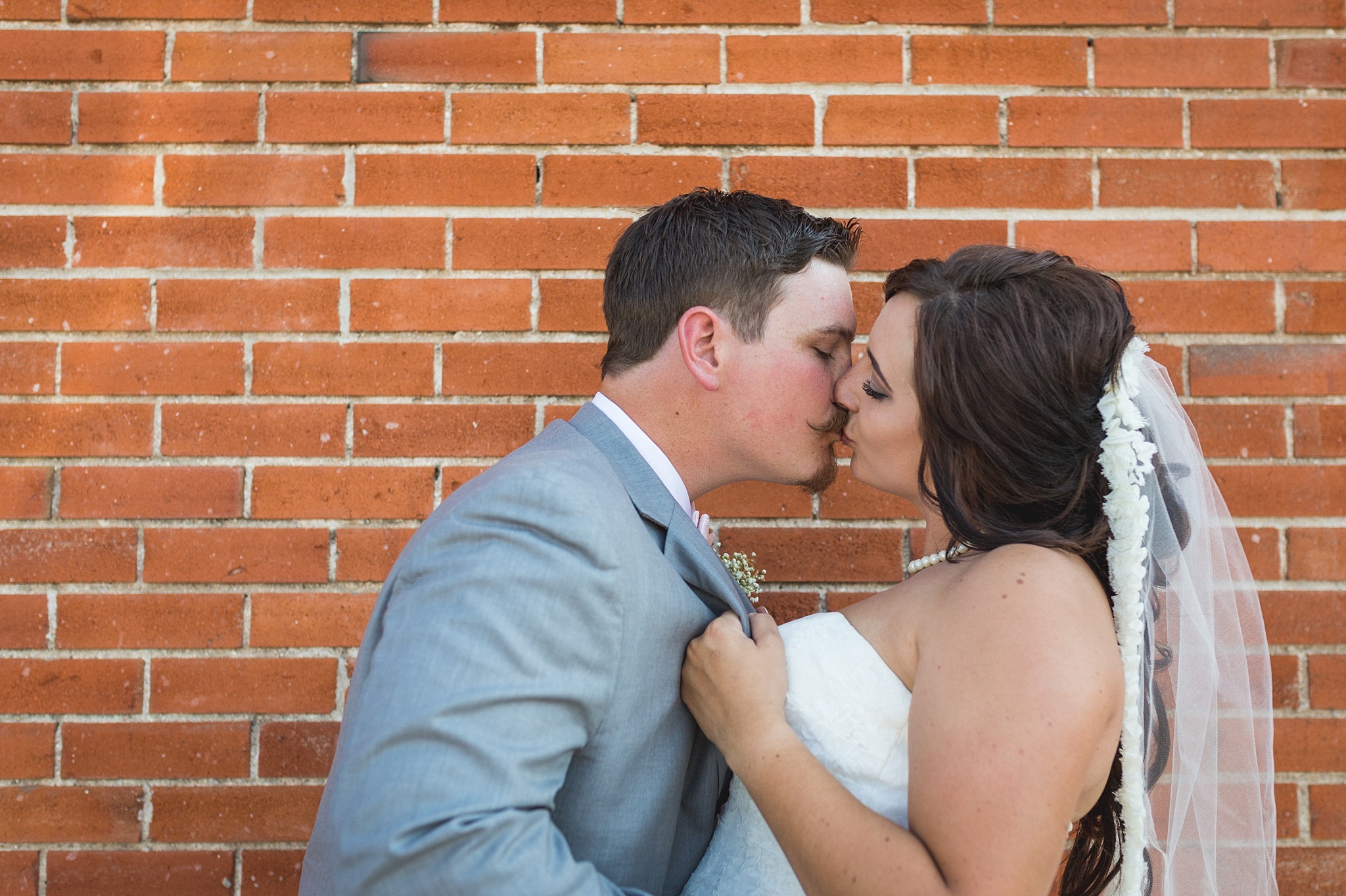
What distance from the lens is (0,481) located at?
2.19 m

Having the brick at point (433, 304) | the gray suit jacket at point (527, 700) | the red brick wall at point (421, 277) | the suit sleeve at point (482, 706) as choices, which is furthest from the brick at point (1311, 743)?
the brick at point (433, 304)

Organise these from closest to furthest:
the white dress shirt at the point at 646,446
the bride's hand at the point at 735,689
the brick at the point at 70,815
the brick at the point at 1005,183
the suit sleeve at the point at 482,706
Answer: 1. the suit sleeve at the point at 482,706
2. the bride's hand at the point at 735,689
3. the white dress shirt at the point at 646,446
4. the brick at the point at 70,815
5. the brick at the point at 1005,183

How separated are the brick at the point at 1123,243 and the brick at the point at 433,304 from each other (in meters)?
1.25

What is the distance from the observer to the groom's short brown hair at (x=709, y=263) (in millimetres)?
1996

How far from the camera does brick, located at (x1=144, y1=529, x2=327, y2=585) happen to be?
2184mm

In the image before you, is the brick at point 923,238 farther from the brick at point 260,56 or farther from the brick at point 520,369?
the brick at point 260,56

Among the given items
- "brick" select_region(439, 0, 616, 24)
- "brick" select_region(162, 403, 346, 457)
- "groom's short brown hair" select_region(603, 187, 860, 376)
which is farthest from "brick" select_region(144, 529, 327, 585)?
"brick" select_region(439, 0, 616, 24)

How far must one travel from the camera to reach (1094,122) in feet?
7.42

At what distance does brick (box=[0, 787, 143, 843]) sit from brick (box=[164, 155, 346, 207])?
4.51 ft

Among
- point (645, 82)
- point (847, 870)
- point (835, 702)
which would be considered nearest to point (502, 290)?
point (645, 82)

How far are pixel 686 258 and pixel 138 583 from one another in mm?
1453

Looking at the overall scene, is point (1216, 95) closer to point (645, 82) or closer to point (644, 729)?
point (645, 82)

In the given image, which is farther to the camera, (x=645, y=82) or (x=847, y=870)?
(x=645, y=82)

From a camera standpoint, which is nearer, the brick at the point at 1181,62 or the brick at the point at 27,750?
the brick at the point at 27,750
